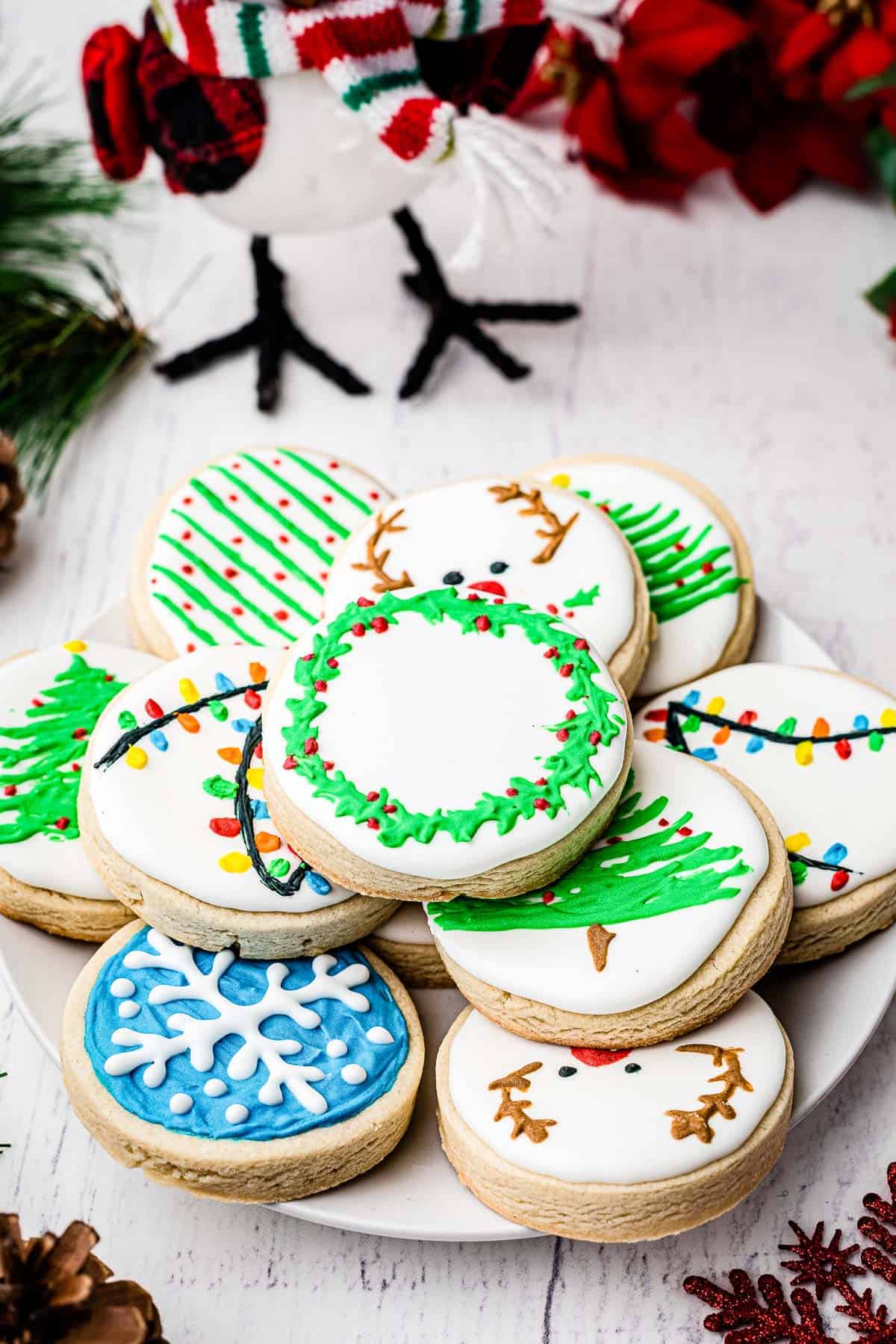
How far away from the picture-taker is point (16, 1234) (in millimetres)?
1379

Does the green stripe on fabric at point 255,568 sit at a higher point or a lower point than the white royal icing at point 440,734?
lower

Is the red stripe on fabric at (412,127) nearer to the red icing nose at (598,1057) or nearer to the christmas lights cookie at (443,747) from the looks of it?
the christmas lights cookie at (443,747)

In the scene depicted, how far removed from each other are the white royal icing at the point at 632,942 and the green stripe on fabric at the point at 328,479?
0.65 m

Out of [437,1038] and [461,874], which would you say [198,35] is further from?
[437,1038]

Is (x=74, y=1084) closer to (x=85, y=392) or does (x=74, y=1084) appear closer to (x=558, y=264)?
(x=85, y=392)

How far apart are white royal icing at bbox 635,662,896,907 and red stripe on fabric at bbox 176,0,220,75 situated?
3.54 ft

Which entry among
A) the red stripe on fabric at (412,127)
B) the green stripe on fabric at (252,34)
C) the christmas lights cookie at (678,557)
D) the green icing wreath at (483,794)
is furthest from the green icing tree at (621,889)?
the green stripe on fabric at (252,34)

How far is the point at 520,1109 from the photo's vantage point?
1527 millimetres

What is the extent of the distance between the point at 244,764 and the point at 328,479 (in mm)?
549

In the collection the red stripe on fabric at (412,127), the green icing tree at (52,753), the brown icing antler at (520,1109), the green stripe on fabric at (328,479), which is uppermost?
the red stripe on fabric at (412,127)

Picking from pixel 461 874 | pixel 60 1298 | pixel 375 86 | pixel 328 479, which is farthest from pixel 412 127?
pixel 60 1298

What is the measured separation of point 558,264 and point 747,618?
117 cm

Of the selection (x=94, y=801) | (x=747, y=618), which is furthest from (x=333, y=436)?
(x=94, y=801)

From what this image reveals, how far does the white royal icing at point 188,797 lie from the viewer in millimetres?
1626
